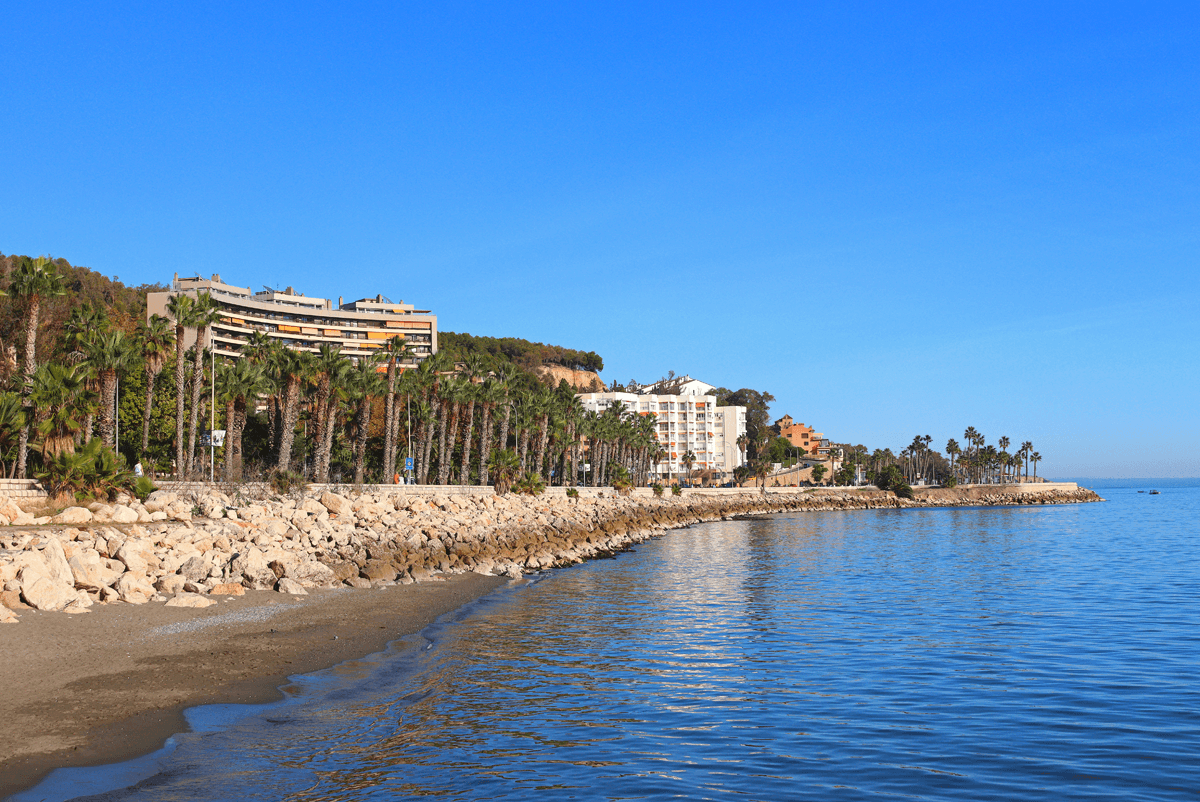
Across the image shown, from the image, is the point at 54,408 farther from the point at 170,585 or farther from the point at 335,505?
the point at 170,585

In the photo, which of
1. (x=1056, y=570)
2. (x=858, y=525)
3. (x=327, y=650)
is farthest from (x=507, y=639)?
(x=858, y=525)

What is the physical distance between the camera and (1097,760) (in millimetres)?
11688

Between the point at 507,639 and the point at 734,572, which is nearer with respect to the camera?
the point at 507,639

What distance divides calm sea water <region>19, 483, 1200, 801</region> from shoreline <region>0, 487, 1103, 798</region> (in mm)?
694

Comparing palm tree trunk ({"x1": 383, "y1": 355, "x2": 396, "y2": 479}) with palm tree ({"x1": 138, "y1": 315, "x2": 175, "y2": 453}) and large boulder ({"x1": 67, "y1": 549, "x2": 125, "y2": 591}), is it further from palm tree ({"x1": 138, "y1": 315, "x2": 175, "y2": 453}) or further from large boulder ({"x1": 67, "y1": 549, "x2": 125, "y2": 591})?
large boulder ({"x1": 67, "y1": 549, "x2": 125, "y2": 591})

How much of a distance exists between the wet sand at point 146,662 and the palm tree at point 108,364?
26.6 meters

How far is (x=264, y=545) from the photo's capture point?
26.9 metres

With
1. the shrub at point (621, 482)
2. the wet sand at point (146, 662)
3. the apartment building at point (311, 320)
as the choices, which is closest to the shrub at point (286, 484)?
the wet sand at point (146, 662)

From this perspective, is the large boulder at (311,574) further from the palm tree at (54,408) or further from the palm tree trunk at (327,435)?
the palm tree trunk at (327,435)

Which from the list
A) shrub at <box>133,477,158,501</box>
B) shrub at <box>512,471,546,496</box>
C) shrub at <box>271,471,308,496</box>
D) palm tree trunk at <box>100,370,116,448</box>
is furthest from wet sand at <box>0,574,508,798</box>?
shrub at <box>512,471,546,496</box>

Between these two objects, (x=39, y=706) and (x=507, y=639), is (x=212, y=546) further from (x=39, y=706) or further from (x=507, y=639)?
(x=39, y=706)

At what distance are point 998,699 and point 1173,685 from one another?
149 inches

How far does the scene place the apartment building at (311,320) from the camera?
13075cm

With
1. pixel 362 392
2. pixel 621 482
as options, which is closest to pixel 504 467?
pixel 362 392
